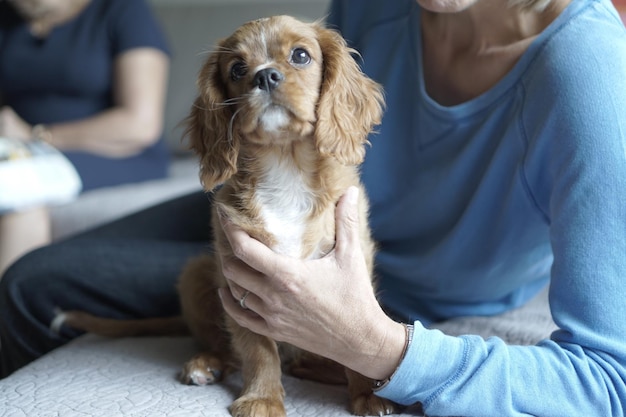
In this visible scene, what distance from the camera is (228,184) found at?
1.15 meters

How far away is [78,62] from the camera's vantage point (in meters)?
2.53

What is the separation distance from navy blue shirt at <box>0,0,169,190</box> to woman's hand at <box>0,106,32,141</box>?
0.17 m

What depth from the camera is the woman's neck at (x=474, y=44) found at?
3.91 ft

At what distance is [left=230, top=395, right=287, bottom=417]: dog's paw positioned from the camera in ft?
3.28

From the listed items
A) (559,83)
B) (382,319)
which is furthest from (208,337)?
(559,83)

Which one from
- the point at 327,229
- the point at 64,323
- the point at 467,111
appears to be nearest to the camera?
the point at 327,229

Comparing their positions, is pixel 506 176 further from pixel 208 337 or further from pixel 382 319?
pixel 208 337

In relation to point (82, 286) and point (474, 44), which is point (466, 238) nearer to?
point (474, 44)

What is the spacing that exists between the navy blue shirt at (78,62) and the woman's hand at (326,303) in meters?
1.61

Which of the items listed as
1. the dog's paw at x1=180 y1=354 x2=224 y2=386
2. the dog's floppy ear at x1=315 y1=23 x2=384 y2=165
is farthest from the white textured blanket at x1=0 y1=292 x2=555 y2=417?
the dog's floppy ear at x1=315 y1=23 x2=384 y2=165

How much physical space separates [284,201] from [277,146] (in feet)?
0.29

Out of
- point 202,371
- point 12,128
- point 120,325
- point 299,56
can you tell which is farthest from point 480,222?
point 12,128

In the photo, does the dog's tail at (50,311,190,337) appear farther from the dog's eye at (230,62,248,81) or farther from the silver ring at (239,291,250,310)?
the dog's eye at (230,62,248,81)

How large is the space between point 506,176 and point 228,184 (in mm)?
473
